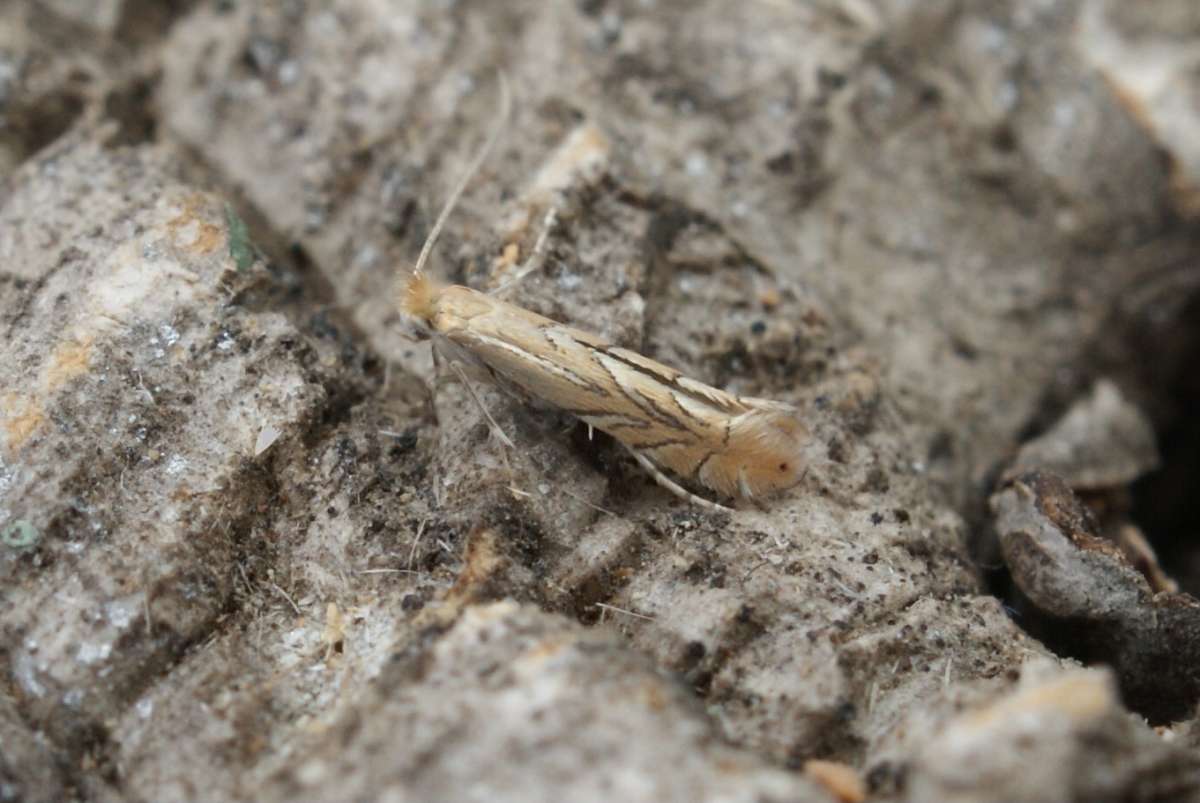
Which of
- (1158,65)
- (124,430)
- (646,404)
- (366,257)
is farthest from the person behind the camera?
(1158,65)

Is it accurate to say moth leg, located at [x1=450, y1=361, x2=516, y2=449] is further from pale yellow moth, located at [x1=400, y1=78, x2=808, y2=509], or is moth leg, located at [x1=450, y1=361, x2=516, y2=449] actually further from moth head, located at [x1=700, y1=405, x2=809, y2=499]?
moth head, located at [x1=700, y1=405, x2=809, y2=499]

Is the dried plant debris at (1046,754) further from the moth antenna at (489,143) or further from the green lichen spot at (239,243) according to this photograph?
the green lichen spot at (239,243)

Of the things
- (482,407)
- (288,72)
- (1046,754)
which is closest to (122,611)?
(482,407)

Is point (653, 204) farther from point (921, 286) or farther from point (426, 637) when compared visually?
point (426, 637)

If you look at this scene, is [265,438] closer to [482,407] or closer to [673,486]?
[482,407]

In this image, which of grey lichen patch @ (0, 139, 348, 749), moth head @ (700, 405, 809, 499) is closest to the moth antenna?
grey lichen patch @ (0, 139, 348, 749)
